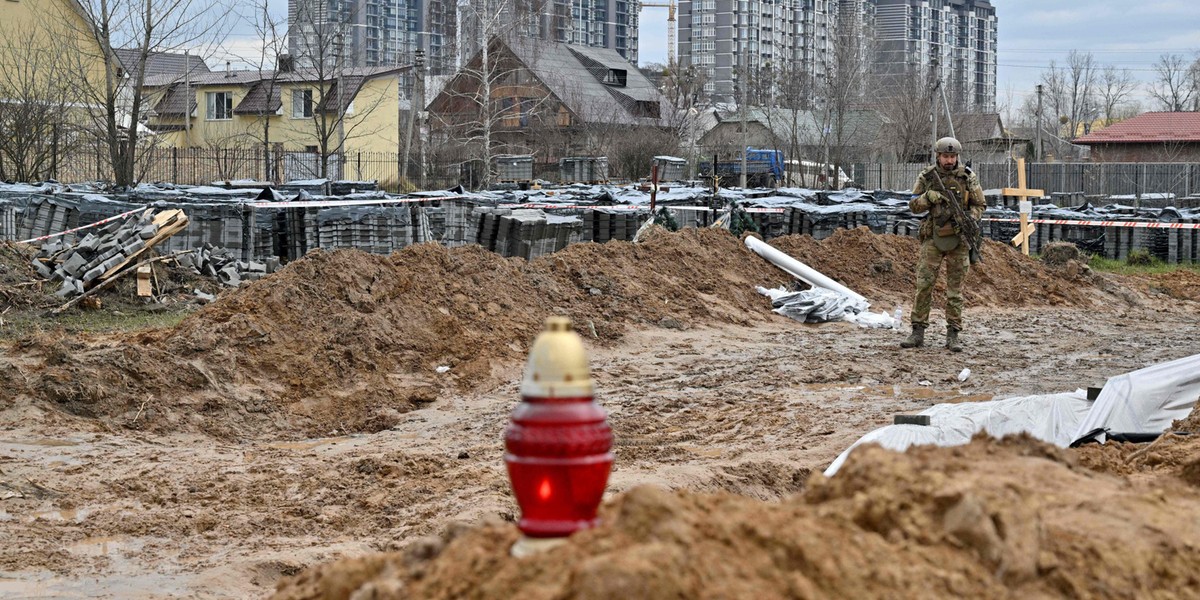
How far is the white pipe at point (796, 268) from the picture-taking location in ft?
58.4

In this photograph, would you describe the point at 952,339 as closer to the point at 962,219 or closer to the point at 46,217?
the point at 962,219

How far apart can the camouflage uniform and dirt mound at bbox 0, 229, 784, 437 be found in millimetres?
→ 3366

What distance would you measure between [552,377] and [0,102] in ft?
95.1

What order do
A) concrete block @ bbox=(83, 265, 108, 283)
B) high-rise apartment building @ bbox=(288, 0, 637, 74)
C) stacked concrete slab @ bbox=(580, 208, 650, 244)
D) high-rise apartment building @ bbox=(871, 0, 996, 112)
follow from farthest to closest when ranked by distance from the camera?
high-rise apartment building @ bbox=(871, 0, 996, 112)
high-rise apartment building @ bbox=(288, 0, 637, 74)
stacked concrete slab @ bbox=(580, 208, 650, 244)
concrete block @ bbox=(83, 265, 108, 283)

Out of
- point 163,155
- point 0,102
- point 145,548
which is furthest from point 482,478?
point 163,155

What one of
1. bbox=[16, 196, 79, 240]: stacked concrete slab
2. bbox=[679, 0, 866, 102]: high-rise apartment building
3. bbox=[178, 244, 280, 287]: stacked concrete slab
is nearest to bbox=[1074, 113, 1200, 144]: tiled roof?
bbox=[178, 244, 280, 287]: stacked concrete slab

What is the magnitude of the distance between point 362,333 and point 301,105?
40841mm

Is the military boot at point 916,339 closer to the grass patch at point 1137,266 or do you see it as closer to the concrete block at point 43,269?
the concrete block at point 43,269

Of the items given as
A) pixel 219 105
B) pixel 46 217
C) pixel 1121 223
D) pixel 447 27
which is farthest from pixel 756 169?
pixel 46 217

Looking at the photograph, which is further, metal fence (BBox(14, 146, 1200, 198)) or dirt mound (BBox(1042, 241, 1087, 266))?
metal fence (BBox(14, 146, 1200, 198))

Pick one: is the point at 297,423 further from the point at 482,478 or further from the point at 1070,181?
the point at 1070,181

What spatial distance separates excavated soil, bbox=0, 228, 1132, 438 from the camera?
9.78 meters

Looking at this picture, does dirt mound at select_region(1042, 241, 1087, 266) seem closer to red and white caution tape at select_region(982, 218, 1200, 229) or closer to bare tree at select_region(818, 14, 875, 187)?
red and white caution tape at select_region(982, 218, 1200, 229)

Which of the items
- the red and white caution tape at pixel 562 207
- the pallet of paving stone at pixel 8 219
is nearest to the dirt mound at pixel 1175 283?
the red and white caution tape at pixel 562 207
